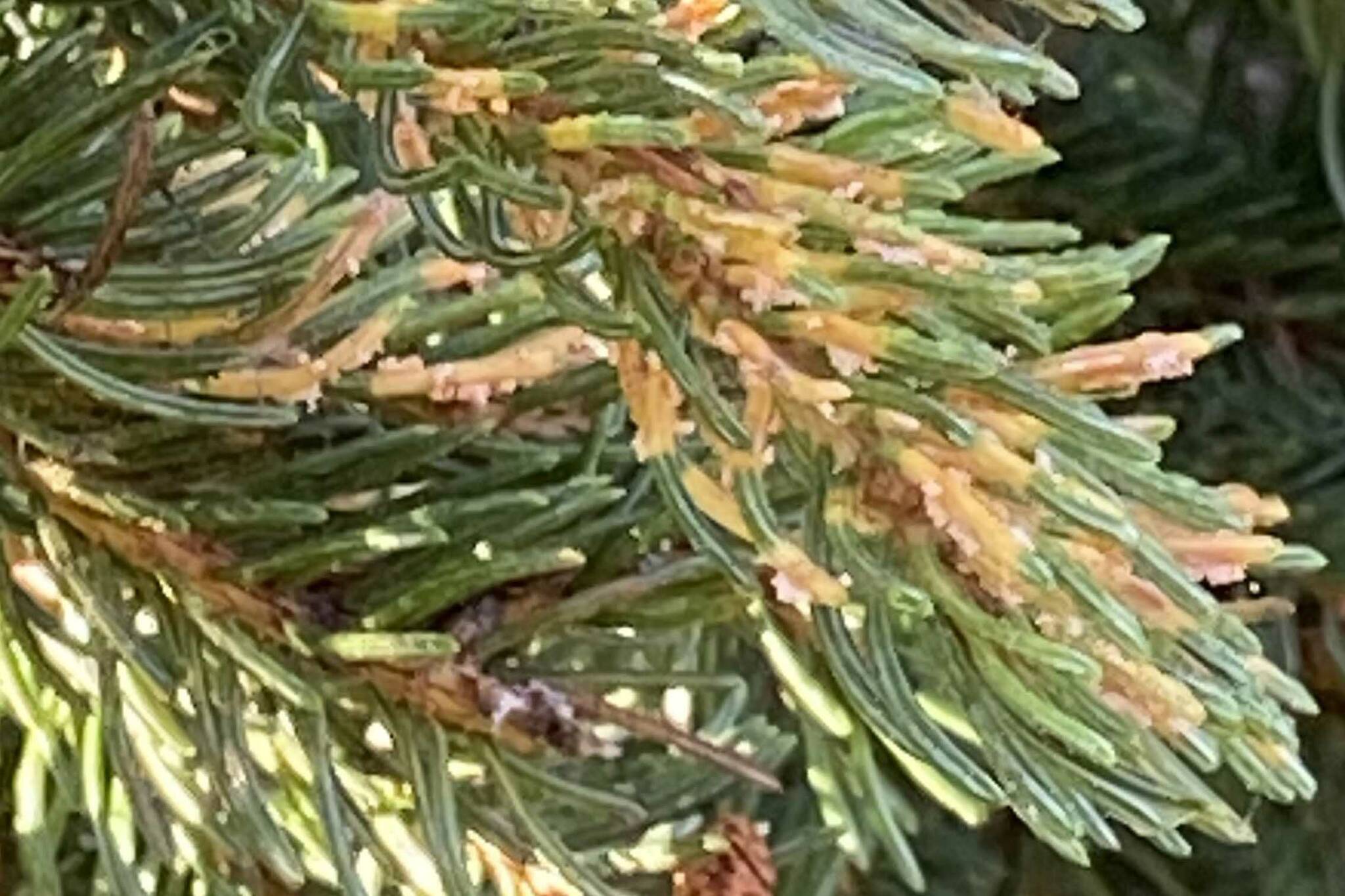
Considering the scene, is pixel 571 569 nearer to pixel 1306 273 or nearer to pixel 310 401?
pixel 310 401

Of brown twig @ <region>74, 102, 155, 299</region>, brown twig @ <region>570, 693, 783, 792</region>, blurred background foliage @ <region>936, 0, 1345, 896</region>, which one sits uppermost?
brown twig @ <region>74, 102, 155, 299</region>

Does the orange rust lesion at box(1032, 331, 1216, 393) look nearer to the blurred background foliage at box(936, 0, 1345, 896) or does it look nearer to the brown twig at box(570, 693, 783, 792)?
the brown twig at box(570, 693, 783, 792)

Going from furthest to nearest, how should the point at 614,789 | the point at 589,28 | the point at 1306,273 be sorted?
the point at 1306,273 → the point at 614,789 → the point at 589,28

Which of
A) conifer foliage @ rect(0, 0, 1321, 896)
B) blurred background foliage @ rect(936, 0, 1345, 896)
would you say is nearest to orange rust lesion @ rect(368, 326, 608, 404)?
conifer foliage @ rect(0, 0, 1321, 896)

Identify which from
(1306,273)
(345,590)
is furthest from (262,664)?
(1306,273)

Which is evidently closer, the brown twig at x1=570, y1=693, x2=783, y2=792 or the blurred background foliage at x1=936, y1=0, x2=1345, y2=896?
the brown twig at x1=570, y1=693, x2=783, y2=792

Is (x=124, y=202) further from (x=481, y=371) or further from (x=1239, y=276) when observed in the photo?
(x=1239, y=276)

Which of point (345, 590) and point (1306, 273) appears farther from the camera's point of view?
point (1306, 273)
